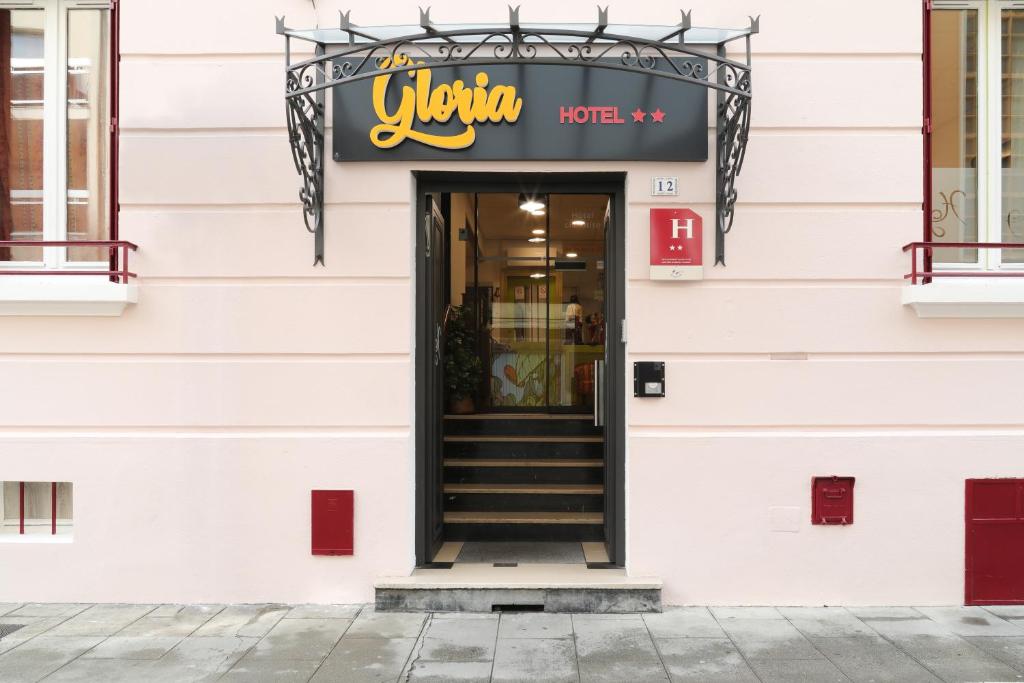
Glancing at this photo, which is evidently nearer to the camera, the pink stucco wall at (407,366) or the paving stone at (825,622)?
the paving stone at (825,622)

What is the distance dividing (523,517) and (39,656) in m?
3.40

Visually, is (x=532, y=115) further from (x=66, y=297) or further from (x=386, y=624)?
Result: (x=386, y=624)

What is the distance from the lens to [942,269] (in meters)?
5.12

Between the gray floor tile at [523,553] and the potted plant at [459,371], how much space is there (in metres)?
2.39

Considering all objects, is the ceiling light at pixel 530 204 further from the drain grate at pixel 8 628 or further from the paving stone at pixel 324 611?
the drain grate at pixel 8 628

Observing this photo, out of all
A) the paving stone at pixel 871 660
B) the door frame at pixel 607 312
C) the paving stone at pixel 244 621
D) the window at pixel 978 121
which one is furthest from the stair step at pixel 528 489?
the window at pixel 978 121

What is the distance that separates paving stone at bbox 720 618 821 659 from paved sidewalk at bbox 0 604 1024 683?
1 centimetres

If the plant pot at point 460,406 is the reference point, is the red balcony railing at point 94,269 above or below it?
above

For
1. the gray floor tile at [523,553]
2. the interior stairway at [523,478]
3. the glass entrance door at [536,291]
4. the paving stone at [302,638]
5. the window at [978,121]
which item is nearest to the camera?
the paving stone at [302,638]

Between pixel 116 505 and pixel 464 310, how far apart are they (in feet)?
16.3

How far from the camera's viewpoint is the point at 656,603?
190 inches

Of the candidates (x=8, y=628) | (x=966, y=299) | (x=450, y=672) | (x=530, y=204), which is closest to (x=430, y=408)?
(x=450, y=672)

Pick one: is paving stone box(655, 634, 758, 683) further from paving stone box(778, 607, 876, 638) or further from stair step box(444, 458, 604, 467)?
stair step box(444, 458, 604, 467)

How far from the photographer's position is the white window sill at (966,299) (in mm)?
4836
